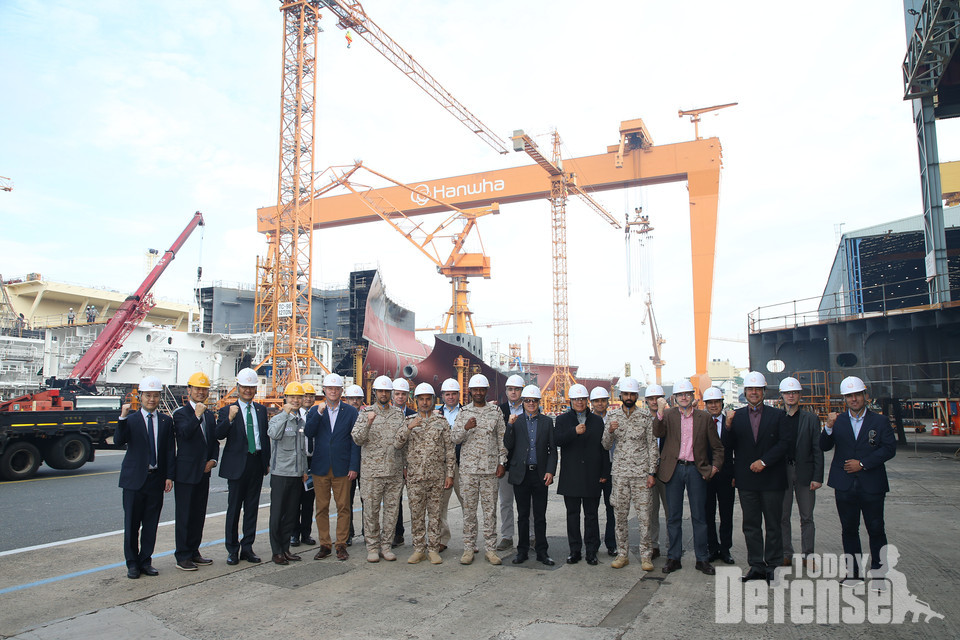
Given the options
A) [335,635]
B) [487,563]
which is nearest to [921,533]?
[487,563]

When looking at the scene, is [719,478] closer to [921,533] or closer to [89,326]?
[921,533]

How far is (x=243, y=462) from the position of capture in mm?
5605

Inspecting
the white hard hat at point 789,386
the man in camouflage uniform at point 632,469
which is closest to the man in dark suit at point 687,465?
the man in camouflage uniform at point 632,469

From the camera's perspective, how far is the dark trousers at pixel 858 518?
490cm

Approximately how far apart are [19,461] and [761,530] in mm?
13130

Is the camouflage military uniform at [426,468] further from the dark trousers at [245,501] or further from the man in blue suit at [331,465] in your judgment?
the dark trousers at [245,501]

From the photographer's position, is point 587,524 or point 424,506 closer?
point 587,524

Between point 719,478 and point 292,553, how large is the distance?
430 centimetres

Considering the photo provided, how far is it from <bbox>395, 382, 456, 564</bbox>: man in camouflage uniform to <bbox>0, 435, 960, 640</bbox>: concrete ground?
0.36 m

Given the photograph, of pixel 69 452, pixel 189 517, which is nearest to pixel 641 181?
pixel 69 452

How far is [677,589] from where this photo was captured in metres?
4.74

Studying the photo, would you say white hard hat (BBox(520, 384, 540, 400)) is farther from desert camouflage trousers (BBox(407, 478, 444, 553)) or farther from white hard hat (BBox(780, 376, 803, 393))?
white hard hat (BBox(780, 376, 803, 393))

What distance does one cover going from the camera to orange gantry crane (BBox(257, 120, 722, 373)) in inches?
1145

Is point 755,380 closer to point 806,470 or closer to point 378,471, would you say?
point 806,470
